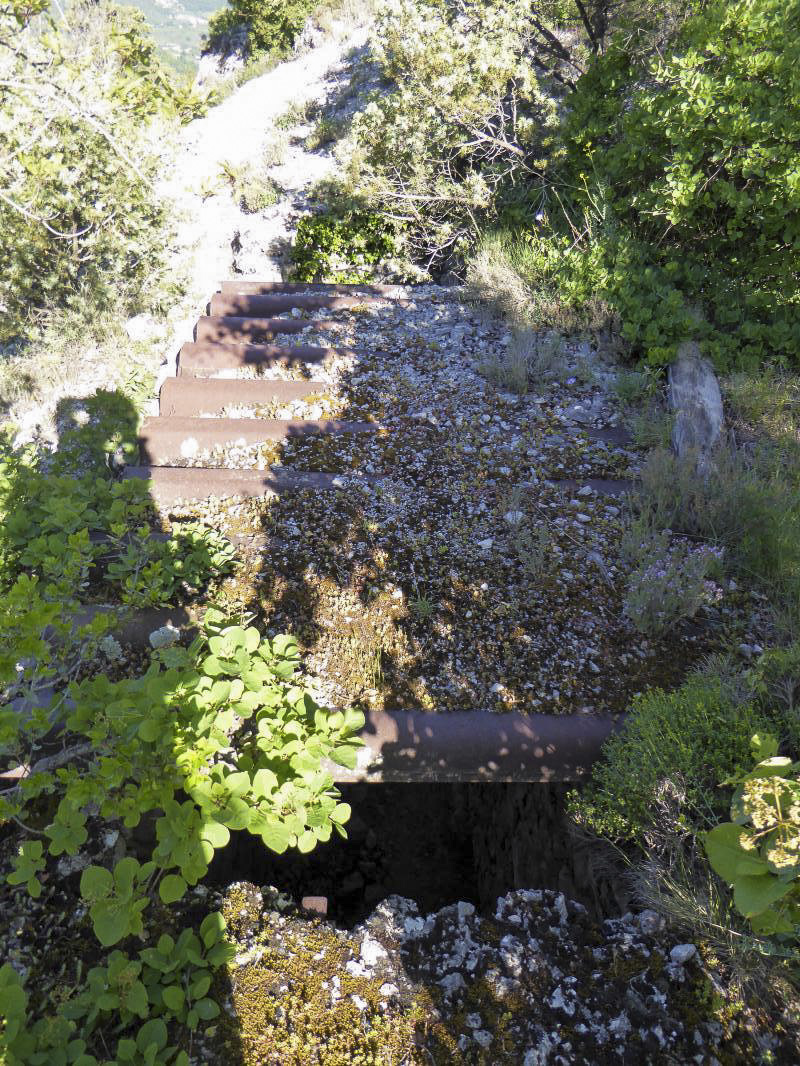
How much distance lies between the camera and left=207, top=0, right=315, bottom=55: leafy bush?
673 inches

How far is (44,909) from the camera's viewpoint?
2074mm

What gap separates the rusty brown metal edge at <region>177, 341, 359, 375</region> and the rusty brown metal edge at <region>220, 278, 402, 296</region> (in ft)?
5.55

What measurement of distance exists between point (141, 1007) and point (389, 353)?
475 centimetres

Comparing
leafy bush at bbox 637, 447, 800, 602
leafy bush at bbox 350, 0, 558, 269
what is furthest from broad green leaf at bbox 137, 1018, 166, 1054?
leafy bush at bbox 350, 0, 558, 269

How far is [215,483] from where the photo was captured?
12.6 feet

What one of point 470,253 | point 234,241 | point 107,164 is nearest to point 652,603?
point 470,253

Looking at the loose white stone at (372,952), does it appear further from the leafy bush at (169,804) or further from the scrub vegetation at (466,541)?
the leafy bush at (169,804)

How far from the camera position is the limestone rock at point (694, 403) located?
4.20 meters

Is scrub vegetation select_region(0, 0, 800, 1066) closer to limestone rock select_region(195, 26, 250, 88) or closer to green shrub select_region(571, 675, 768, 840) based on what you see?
green shrub select_region(571, 675, 768, 840)

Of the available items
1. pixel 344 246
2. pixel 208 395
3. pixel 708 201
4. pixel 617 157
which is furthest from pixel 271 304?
pixel 708 201

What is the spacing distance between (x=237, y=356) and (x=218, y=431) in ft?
3.47

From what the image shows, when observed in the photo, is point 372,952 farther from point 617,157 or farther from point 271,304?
point 617,157

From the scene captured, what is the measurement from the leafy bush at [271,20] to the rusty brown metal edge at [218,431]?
61.0 feet

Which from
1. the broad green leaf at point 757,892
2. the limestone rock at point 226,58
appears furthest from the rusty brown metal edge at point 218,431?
the limestone rock at point 226,58
